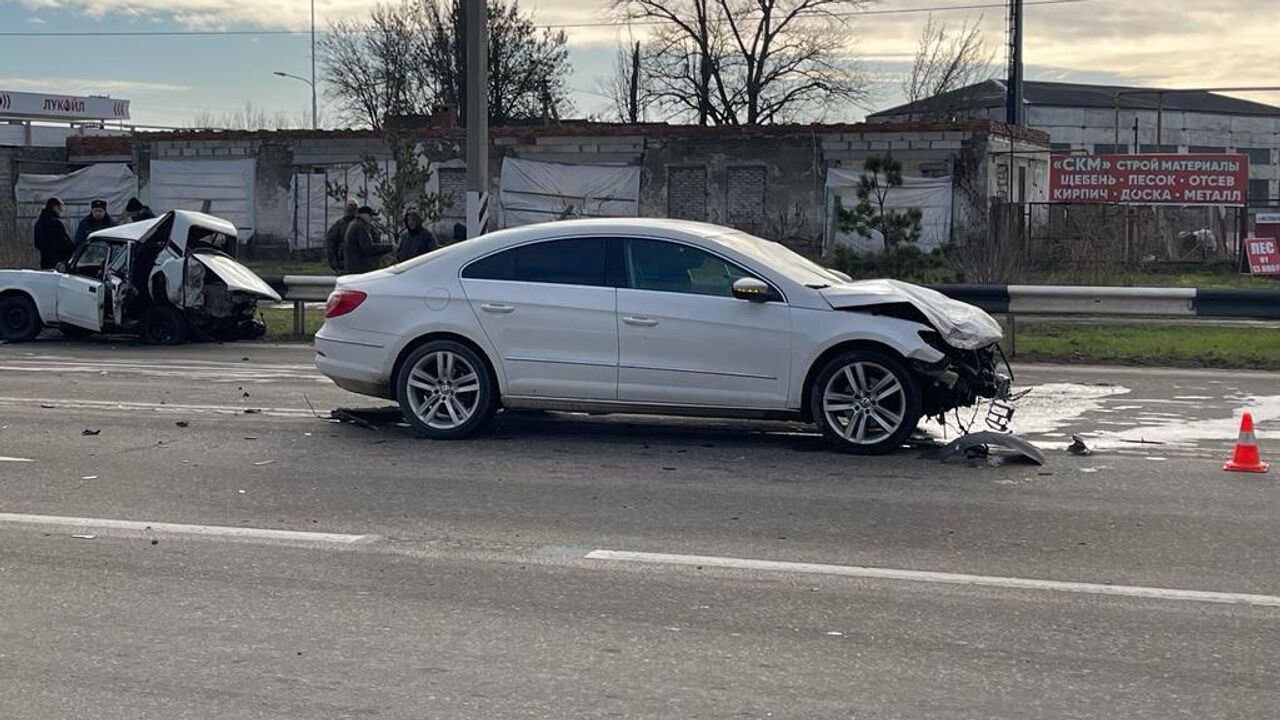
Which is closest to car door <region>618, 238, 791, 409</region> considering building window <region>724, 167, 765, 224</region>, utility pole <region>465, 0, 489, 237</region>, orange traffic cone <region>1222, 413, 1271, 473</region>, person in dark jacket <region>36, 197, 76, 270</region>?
orange traffic cone <region>1222, 413, 1271, 473</region>

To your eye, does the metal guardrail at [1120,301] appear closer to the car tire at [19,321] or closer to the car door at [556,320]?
the car door at [556,320]

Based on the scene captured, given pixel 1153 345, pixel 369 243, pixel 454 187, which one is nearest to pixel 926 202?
pixel 454 187

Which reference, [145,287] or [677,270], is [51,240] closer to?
[145,287]

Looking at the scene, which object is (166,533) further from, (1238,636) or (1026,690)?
(1238,636)

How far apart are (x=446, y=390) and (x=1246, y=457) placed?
17.2 ft

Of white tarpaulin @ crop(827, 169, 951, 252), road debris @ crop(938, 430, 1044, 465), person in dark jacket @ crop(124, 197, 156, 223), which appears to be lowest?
road debris @ crop(938, 430, 1044, 465)

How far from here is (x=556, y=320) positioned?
33.6ft

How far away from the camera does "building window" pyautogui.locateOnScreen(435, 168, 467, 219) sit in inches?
1388

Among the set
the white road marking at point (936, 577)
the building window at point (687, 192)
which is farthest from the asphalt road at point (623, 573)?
the building window at point (687, 192)

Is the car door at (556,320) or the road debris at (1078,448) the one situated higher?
the car door at (556,320)

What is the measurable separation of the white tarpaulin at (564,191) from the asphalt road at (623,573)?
23147 mm

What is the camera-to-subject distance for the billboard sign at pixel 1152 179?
32256mm

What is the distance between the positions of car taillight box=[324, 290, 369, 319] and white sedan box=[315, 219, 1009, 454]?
1 cm

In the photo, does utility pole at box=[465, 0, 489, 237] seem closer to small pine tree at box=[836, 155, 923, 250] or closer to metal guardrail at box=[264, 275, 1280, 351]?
small pine tree at box=[836, 155, 923, 250]
